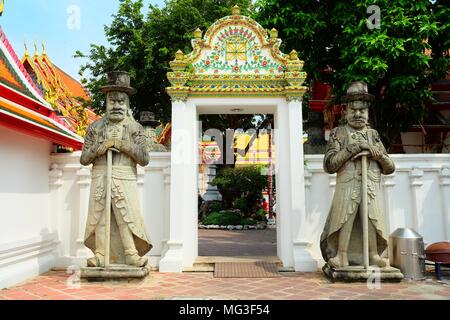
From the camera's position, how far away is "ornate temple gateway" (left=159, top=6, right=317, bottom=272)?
6.45m

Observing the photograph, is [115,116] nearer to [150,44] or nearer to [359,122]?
[359,122]

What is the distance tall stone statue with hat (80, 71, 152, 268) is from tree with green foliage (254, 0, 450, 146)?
512cm

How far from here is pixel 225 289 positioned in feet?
16.9

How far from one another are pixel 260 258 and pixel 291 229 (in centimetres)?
110

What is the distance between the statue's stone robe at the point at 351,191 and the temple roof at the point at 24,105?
4490mm

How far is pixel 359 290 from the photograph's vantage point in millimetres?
5008

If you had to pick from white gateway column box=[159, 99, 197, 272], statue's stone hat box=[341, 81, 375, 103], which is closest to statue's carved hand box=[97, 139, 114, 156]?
white gateway column box=[159, 99, 197, 272]

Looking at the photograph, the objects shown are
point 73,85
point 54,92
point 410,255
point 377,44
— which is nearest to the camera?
point 410,255

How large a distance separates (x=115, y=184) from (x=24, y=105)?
2.42 meters

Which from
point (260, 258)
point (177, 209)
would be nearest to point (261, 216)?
point (260, 258)

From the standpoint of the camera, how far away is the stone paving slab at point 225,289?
15.5 ft

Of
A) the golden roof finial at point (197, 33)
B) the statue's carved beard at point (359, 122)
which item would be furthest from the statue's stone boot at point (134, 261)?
the golden roof finial at point (197, 33)

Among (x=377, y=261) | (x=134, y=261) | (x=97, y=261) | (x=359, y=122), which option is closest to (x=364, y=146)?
(x=359, y=122)

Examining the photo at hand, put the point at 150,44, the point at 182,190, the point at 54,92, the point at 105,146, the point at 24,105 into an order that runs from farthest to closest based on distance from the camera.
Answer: the point at 150,44, the point at 54,92, the point at 182,190, the point at 24,105, the point at 105,146
